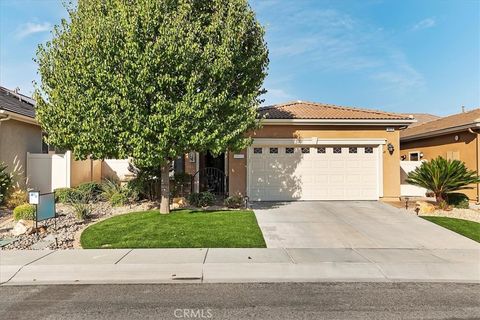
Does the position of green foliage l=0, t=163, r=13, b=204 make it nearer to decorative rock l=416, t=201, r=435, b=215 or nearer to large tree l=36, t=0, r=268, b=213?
large tree l=36, t=0, r=268, b=213

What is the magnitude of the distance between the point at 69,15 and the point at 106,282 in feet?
26.9

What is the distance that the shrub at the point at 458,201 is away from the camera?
1304 centimetres

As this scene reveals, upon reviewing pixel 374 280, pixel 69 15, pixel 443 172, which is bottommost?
pixel 374 280

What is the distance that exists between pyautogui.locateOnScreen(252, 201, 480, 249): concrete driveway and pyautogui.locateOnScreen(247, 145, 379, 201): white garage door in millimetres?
896

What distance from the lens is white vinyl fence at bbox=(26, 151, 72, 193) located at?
15.0 m

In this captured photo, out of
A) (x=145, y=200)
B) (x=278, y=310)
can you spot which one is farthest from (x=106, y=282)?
(x=145, y=200)

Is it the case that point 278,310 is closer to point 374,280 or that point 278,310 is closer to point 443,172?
point 374,280

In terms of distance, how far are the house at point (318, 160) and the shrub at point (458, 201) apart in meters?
1.94

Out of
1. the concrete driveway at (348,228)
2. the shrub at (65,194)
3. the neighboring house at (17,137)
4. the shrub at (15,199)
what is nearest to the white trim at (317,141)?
the concrete driveway at (348,228)

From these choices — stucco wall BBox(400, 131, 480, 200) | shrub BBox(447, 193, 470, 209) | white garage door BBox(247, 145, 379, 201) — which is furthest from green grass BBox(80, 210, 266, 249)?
stucco wall BBox(400, 131, 480, 200)

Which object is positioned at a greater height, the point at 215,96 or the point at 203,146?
the point at 215,96

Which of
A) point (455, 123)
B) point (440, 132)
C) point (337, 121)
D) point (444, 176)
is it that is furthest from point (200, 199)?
point (455, 123)

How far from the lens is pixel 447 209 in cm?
1250

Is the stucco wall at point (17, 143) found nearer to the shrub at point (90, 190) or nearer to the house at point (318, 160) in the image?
the shrub at point (90, 190)
